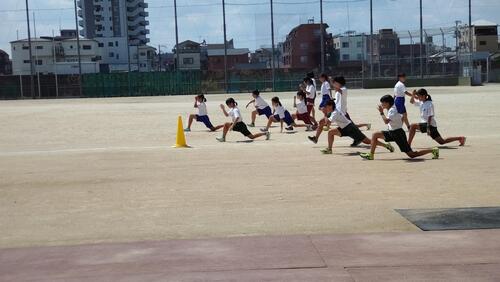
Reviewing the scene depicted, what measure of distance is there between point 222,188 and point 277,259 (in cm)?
375

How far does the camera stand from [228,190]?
8.89m

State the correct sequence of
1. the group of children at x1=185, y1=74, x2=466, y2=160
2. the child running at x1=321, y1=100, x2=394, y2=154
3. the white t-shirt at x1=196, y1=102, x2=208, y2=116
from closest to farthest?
the group of children at x1=185, y1=74, x2=466, y2=160
the child running at x1=321, y1=100, x2=394, y2=154
the white t-shirt at x1=196, y1=102, x2=208, y2=116

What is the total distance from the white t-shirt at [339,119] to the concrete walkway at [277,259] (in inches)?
261

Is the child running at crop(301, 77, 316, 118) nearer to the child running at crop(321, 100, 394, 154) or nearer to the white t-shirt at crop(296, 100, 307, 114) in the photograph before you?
the white t-shirt at crop(296, 100, 307, 114)

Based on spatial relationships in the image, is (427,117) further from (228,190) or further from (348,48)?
(348,48)

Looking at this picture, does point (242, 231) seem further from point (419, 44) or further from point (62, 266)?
point (419, 44)

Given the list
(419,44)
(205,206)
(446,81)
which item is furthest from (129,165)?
(419,44)

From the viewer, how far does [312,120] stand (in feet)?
61.8

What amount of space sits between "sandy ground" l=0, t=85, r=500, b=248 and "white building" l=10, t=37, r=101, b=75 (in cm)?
6636

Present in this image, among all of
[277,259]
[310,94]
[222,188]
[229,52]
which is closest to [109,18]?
[229,52]

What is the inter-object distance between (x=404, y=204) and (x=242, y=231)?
2280 millimetres

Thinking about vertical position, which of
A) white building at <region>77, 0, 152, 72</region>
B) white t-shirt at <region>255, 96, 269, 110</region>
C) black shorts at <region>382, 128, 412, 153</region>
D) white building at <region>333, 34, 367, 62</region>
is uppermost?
white building at <region>77, 0, 152, 72</region>

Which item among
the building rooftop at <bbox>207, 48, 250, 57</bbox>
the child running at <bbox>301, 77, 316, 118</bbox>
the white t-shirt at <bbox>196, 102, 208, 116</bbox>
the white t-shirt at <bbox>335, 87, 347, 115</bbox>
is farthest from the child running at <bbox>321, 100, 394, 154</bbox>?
the building rooftop at <bbox>207, 48, 250, 57</bbox>

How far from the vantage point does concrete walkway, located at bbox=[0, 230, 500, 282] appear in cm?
502
